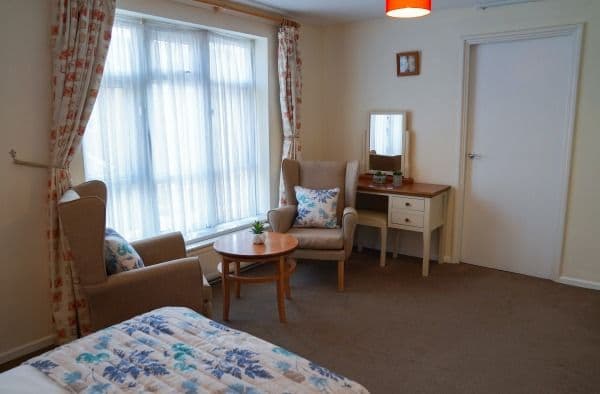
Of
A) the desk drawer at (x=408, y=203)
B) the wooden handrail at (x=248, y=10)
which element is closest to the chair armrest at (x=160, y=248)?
the wooden handrail at (x=248, y=10)

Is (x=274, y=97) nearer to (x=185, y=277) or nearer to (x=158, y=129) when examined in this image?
(x=158, y=129)

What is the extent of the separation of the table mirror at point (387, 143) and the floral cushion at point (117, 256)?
109 inches

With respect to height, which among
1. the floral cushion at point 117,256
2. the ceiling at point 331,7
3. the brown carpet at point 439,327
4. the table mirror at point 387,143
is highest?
the ceiling at point 331,7

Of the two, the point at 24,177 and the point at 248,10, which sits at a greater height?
the point at 248,10

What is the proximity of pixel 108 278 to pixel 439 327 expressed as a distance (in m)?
2.14

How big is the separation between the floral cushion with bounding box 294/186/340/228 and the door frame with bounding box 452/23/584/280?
1220mm

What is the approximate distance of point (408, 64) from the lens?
435cm

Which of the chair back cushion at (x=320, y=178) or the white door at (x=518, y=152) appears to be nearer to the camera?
the white door at (x=518, y=152)


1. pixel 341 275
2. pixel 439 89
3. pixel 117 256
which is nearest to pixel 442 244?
pixel 341 275

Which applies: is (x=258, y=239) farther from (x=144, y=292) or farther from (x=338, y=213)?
(x=338, y=213)

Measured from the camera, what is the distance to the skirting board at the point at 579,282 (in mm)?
3672

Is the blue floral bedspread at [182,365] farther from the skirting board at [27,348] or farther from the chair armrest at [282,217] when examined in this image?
the chair armrest at [282,217]

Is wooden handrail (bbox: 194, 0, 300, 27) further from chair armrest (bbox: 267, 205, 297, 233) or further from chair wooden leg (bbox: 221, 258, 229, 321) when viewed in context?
→ chair wooden leg (bbox: 221, 258, 229, 321)

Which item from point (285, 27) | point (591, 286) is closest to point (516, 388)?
point (591, 286)
